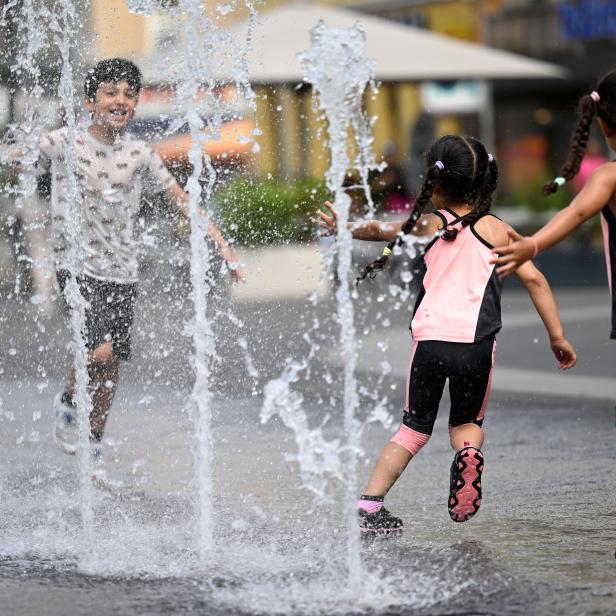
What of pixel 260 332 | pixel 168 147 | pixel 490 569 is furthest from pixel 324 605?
pixel 260 332

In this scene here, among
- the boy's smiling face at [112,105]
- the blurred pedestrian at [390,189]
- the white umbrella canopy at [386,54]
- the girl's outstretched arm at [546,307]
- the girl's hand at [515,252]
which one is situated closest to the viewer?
the girl's hand at [515,252]

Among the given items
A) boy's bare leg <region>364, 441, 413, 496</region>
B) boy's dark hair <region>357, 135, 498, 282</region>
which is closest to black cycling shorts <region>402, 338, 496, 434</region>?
boy's bare leg <region>364, 441, 413, 496</region>

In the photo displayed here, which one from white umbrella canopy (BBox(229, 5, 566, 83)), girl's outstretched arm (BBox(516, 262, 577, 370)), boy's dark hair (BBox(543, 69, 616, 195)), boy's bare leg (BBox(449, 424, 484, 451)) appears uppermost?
white umbrella canopy (BBox(229, 5, 566, 83))

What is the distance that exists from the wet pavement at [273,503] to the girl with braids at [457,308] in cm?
25

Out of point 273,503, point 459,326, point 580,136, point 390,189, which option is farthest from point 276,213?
point 580,136

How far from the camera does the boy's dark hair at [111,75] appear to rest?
5508 millimetres

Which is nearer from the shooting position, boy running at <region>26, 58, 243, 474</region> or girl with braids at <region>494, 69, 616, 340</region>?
girl with braids at <region>494, 69, 616, 340</region>

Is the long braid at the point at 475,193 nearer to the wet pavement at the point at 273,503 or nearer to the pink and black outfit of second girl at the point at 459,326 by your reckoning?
the pink and black outfit of second girl at the point at 459,326

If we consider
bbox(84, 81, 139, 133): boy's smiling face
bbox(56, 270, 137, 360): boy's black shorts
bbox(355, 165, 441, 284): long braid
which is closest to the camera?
bbox(355, 165, 441, 284): long braid

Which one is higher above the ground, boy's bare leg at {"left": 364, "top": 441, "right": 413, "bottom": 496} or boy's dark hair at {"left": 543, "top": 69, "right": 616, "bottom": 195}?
boy's dark hair at {"left": 543, "top": 69, "right": 616, "bottom": 195}

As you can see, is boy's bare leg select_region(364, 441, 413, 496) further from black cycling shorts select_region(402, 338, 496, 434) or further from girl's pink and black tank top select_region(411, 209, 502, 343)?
girl's pink and black tank top select_region(411, 209, 502, 343)

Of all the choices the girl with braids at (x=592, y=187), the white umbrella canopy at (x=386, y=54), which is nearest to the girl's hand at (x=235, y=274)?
the girl with braids at (x=592, y=187)

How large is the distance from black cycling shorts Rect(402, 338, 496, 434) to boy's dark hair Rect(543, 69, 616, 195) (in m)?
0.59

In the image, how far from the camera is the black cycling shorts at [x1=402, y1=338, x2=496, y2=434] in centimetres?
450
